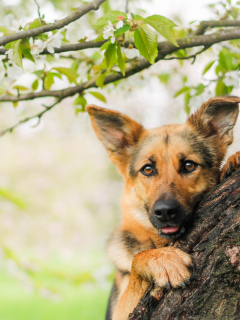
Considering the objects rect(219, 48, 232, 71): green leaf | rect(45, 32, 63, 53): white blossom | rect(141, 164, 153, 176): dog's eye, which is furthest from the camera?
rect(141, 164, 153, 176): dog's eye

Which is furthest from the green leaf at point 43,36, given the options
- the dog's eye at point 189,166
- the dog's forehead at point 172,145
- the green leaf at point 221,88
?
the green leaf at point 221,88

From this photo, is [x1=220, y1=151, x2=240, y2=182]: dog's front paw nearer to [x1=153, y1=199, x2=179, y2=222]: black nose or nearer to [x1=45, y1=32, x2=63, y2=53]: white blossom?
[x1=153, y1=199, x2=179, y2=222]: black nose

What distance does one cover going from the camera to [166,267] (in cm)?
243

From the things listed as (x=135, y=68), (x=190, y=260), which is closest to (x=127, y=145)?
(x=135, y=68)

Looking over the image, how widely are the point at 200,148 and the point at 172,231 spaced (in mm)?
1165

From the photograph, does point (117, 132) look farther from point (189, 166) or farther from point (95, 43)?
point (95, 43)

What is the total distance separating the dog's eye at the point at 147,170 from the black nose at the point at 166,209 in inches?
28.3

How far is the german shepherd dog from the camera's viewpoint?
2984 mm

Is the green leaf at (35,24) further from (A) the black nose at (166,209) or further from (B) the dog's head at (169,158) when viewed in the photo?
(A) the black nose at (166,209)

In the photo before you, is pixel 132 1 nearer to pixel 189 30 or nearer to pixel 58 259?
pixel 189 30

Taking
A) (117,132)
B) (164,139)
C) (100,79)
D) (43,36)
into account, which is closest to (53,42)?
(43,36)

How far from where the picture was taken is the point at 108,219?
2161 cm

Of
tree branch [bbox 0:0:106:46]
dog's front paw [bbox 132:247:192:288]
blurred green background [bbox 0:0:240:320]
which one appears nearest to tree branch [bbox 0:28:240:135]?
tree branch [bbox 0:0:106:46]

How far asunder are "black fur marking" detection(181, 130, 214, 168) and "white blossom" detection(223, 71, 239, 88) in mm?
711
